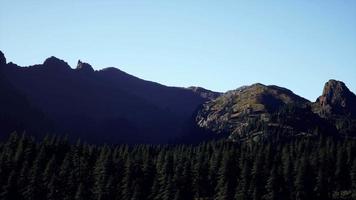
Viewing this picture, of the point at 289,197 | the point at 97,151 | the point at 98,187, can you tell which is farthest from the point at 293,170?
the point at 97,151

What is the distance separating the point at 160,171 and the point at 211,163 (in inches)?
644

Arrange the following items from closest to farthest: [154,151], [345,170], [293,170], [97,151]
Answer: [293,170], [345,170], [97,151], [154,151]

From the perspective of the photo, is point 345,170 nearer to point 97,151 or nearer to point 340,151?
point 340,151

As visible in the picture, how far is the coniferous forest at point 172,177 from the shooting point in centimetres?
12538

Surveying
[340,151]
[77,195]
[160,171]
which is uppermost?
[340,151]

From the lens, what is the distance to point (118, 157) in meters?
152

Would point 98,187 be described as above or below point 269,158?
below

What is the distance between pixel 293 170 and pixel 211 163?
950 inches

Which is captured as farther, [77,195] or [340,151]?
[340,151]

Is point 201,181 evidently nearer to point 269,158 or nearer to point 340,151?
point 269,158

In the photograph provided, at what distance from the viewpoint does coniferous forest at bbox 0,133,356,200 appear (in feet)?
411

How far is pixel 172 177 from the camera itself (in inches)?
5256

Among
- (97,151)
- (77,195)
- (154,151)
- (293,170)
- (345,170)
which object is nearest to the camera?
(77,195)

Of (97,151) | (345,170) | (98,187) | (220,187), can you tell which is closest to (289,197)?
(220,187)
